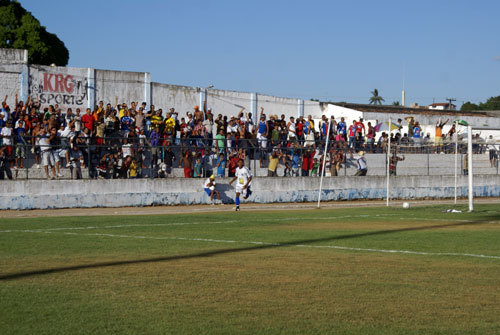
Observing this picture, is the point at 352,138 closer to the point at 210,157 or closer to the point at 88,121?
the point at 210,157

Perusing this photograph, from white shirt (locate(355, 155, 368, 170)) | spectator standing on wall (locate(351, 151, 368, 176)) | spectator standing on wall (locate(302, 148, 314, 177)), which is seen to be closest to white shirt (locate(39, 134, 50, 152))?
spectator standing on wall (locate(302, 148, 314, 177))

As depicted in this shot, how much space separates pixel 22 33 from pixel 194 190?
1541 inches

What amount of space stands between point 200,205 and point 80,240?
1499 centimetres

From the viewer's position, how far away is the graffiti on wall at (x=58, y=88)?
35.9m

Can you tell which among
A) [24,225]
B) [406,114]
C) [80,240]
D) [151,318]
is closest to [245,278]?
[151,318]

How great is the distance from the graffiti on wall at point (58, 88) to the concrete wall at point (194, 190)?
35.2 feet

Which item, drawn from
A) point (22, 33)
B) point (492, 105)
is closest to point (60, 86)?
point (22, 33)

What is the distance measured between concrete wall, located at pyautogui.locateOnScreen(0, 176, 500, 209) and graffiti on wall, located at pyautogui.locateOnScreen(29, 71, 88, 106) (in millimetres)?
10741

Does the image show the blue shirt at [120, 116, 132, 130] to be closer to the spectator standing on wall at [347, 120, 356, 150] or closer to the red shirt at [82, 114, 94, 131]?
the red shirt at [82, 114, 94, 131]

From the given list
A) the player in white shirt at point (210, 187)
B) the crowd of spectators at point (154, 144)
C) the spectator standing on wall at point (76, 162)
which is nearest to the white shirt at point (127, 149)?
the crowd of spectators at point (154, 144)

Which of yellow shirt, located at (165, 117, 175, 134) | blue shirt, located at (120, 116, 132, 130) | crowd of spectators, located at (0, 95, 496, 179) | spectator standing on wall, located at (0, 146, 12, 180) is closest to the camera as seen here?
spectator standing on wall, located at (0, 146, 12, 180)

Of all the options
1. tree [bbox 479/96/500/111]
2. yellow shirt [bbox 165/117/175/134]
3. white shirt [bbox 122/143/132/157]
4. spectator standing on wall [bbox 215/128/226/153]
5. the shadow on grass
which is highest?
tree [bbox 479/96/500/111]

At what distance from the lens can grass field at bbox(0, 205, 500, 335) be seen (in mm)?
6723

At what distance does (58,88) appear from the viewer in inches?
1439
